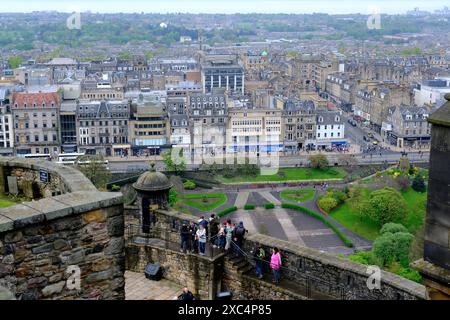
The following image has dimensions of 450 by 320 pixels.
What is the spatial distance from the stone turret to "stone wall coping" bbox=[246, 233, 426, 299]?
136 cm

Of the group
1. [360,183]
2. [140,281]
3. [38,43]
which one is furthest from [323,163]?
[38,43]

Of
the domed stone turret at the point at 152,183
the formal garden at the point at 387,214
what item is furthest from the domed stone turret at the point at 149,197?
the formal garden at the point at 387,214

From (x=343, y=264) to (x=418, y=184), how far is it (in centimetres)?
5019

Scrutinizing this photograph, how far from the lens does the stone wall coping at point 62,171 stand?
7613 millimetres

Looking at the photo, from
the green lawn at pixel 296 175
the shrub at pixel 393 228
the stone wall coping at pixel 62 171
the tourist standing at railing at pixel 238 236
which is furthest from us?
the green lawn at pixel 296 175

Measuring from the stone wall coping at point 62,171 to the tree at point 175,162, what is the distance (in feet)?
177

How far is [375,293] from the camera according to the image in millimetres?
8453

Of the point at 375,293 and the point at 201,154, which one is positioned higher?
the point at 375,293

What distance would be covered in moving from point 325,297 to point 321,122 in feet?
236

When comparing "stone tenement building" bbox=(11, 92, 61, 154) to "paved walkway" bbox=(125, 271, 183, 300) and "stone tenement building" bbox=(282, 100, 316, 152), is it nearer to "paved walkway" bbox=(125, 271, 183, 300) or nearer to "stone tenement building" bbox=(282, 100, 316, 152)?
"stone tenement building" bbox=(282, 100, 316, 152)

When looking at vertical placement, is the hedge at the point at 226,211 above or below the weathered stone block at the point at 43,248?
below

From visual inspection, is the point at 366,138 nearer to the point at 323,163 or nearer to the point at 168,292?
the point at 323,163

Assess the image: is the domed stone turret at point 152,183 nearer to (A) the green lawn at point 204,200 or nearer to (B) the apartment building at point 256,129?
(A) the green lawn at point 204,200

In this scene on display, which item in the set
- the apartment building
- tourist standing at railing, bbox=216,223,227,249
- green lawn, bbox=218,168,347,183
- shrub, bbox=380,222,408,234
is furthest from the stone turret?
the apartment building
